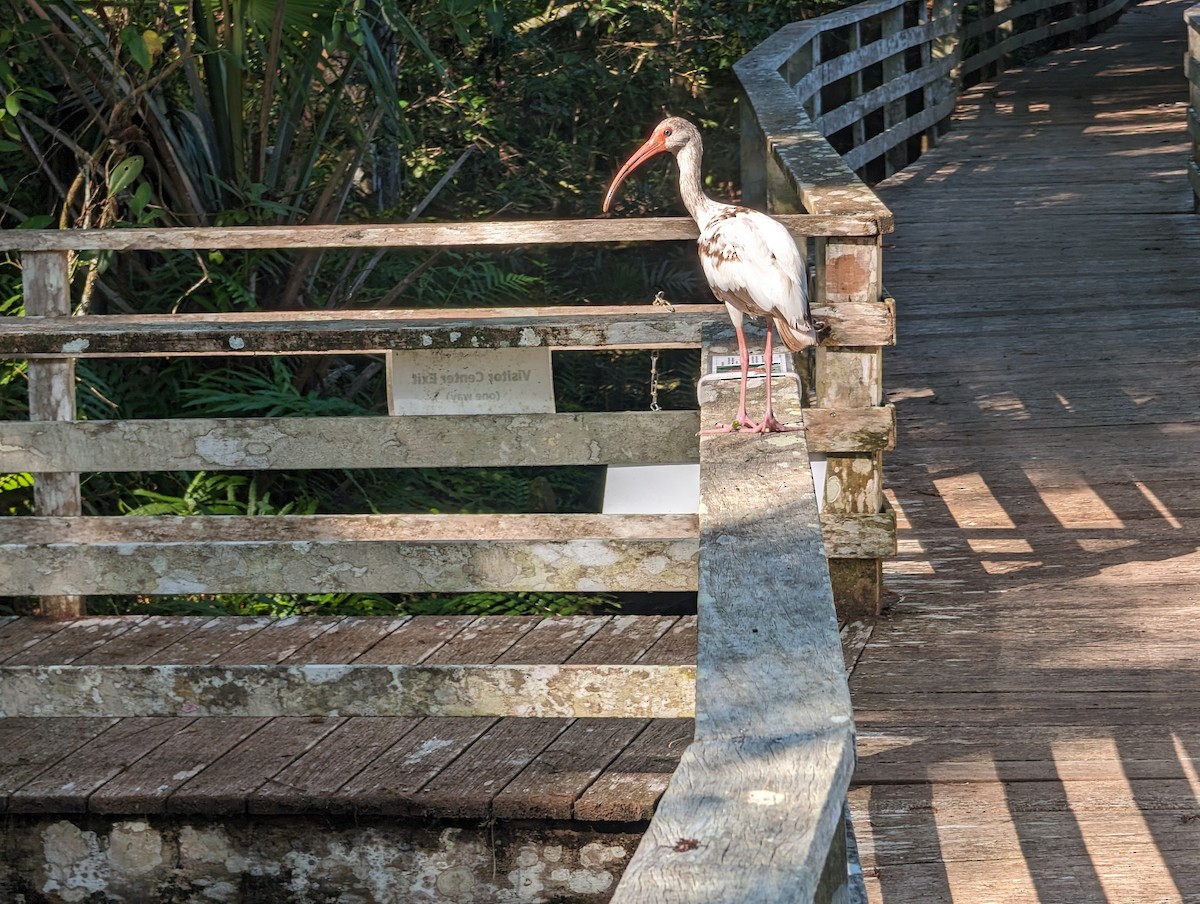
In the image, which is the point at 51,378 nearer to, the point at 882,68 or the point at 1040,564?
the point at 1040,564

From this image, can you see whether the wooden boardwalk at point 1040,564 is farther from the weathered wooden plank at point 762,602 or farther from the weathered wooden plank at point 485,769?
the weathered wooden plank at point 762,602

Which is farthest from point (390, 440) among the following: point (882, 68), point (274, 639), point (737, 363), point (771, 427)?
point (882, 68)

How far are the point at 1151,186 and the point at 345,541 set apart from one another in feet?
27.2

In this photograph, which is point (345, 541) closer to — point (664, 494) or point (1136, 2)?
point (664, 494)

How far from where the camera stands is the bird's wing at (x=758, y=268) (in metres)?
3.37

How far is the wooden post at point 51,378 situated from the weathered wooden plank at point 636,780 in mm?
1781

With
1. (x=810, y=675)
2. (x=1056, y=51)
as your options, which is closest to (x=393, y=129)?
(x=810, y=675)

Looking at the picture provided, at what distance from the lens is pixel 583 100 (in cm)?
980

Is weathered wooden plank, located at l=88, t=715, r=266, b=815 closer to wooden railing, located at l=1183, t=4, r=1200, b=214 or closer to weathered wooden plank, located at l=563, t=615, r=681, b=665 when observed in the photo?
weathered wooden plank, located at l=563, t=615, r=681, b=665

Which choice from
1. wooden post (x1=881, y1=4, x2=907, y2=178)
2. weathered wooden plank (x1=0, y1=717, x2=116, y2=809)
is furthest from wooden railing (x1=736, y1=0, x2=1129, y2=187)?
weathered wooden plank (x1=0, y1=717, x2=116, y2=809)

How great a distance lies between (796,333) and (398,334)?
1.06 m

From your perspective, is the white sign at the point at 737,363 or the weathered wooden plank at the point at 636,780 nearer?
the weathered wooden plank at the point at 636,780

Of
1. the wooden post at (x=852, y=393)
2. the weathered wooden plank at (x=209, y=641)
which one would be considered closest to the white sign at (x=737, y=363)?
the wooden post at (x=852, y=393)

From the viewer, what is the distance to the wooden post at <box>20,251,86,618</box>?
4301 mm
